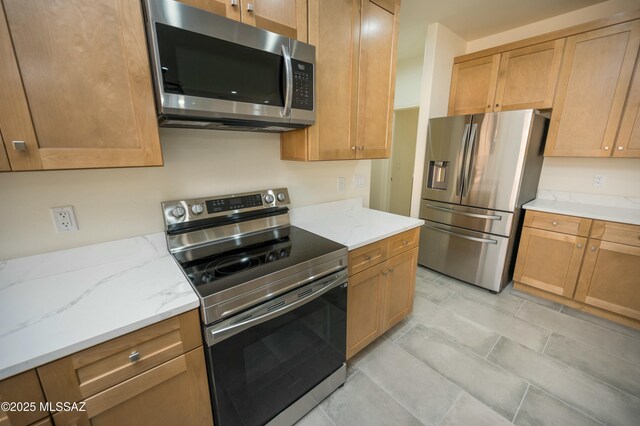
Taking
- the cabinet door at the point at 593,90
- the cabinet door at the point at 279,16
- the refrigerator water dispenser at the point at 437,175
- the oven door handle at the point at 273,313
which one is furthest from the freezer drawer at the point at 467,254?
the cabinet door at the point at 279,16

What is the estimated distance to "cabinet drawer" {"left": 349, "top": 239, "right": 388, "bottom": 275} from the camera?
4.86ft

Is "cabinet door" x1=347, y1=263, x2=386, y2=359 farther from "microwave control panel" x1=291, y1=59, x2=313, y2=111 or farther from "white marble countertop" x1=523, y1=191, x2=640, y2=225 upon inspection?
"white marble countertop" x1=523, y1=191, x2=640, y2=225

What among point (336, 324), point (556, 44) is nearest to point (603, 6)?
point (556, 44)

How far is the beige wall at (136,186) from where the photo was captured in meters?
1.06

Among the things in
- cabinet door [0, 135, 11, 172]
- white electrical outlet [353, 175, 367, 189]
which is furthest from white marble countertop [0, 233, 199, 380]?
white electrical outlet [353, 175, 367, 189]

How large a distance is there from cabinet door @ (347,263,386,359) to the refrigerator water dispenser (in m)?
1.55

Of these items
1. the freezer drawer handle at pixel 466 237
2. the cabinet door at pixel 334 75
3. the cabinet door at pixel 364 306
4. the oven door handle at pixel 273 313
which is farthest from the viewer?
the freezer drawer handle at pixel 466 237

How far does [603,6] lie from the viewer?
229cm

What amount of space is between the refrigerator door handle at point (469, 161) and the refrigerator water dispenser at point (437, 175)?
195 mm

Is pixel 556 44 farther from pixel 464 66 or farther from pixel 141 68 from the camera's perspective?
pixel 141 68

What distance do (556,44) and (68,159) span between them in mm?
3538

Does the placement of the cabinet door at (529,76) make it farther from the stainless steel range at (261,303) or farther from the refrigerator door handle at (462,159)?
the stainless steel range at (261,303)

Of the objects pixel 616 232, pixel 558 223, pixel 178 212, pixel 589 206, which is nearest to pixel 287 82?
pixel 178 212

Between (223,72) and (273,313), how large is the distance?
3.48ft
